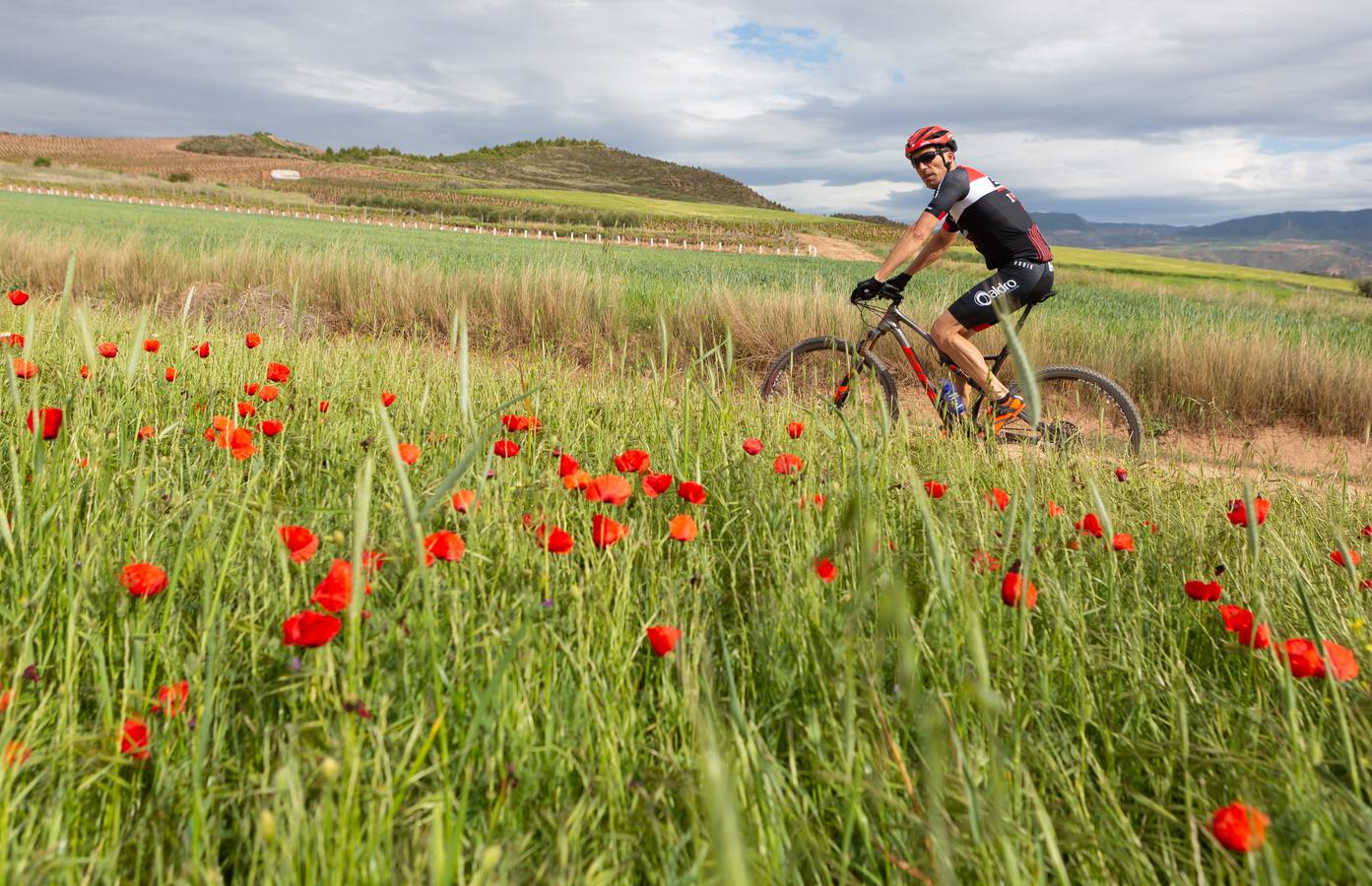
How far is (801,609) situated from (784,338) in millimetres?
7856

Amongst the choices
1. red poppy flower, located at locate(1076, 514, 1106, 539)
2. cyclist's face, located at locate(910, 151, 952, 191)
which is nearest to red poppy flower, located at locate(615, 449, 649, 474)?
red poppy flower, located at locate(1076, 514, 1106, 539)

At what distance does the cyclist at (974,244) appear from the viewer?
5.46 meters

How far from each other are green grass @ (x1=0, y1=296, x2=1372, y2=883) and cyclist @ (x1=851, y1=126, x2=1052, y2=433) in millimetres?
3341

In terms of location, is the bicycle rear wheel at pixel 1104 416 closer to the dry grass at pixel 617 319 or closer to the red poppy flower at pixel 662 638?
the dry grass at pixel 617 319

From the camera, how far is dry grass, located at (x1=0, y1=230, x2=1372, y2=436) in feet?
27.2

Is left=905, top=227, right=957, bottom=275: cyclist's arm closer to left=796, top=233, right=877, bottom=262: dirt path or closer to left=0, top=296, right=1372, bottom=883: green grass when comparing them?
left=0, top=296, right=1372, bottom=883: green grass

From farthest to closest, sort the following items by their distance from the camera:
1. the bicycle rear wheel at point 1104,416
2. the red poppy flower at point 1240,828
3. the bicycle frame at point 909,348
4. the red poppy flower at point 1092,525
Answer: the bicycle frame at point 909,348 → the bicycle rear wheel at point 1104,416 → the red poppy flower at point 1092,525 → the red poppy flower at point 1240,828

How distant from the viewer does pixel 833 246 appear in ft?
178

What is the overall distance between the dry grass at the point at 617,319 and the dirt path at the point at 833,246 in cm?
4022

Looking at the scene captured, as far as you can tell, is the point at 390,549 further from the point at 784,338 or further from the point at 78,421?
the point at 784,338

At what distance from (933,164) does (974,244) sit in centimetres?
62

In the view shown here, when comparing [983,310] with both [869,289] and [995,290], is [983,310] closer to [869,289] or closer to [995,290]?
[995,290]

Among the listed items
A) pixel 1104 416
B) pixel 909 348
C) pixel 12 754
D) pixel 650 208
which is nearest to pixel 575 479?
pixel 12 754

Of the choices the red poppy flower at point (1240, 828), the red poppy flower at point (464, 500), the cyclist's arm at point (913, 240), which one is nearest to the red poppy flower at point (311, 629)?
the red poppy flower at point (464, 500)
